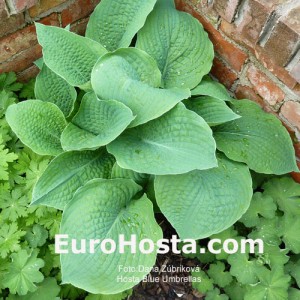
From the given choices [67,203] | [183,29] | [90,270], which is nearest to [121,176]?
[67,203]

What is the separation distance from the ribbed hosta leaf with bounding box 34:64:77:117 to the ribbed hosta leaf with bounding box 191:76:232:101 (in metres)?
0.44

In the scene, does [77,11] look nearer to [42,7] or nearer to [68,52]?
[42,7]

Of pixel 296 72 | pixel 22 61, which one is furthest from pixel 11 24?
pixel 296 72

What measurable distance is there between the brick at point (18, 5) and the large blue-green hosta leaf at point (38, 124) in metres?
0.31

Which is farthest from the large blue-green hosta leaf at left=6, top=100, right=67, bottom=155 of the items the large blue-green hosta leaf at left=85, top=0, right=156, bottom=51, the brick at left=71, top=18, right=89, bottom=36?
the brick at left=71, top=18, right=89, bottom=36

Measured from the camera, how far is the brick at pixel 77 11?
164cm

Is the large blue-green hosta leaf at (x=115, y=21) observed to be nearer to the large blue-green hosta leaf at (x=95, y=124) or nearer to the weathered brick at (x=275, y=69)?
the large blue-green hosta leaf at (x=95, y=124)

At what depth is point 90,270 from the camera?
1.26 m

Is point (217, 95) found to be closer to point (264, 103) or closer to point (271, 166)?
point (264, 103)

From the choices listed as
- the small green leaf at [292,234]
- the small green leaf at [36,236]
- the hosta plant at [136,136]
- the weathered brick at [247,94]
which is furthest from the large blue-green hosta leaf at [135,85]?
the small green leaf at [292,234]

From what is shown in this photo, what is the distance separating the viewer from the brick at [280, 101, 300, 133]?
1.43 m

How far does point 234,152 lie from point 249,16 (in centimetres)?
44

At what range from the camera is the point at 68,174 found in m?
1.40

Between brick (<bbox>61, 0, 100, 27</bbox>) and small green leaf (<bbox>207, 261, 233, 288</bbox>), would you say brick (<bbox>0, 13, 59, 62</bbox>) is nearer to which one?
brick (<bbox>61, 0, 100, 27</bbox>)
